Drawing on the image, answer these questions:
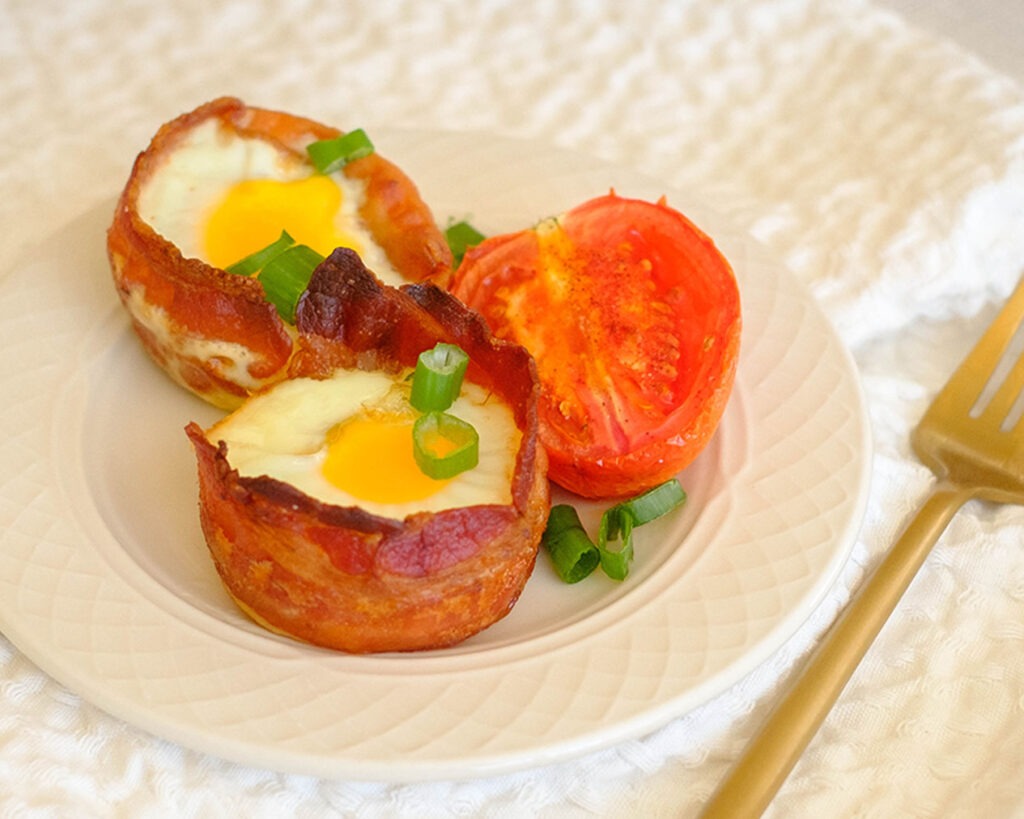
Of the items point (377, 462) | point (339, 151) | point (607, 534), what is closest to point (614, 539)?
point (607, 534)

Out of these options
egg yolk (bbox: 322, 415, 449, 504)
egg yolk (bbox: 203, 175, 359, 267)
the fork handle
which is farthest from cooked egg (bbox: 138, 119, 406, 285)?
the fork handle

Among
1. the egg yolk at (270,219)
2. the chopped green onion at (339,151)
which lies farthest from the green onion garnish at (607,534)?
the chopped green onion at (339,151)

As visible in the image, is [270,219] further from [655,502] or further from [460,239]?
[655,502]

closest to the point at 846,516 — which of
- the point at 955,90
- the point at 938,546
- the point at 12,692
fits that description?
the point at 938,546

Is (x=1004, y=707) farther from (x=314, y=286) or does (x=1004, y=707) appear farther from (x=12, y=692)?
(x=12, y=692)

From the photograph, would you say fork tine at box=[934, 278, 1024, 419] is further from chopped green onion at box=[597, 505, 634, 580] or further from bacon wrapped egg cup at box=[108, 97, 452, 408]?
bacon wrapped egg cup at box=[108, 97, 452, 408]

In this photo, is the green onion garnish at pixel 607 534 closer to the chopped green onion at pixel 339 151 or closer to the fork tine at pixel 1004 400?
the fork tine at pixel 1004 400
